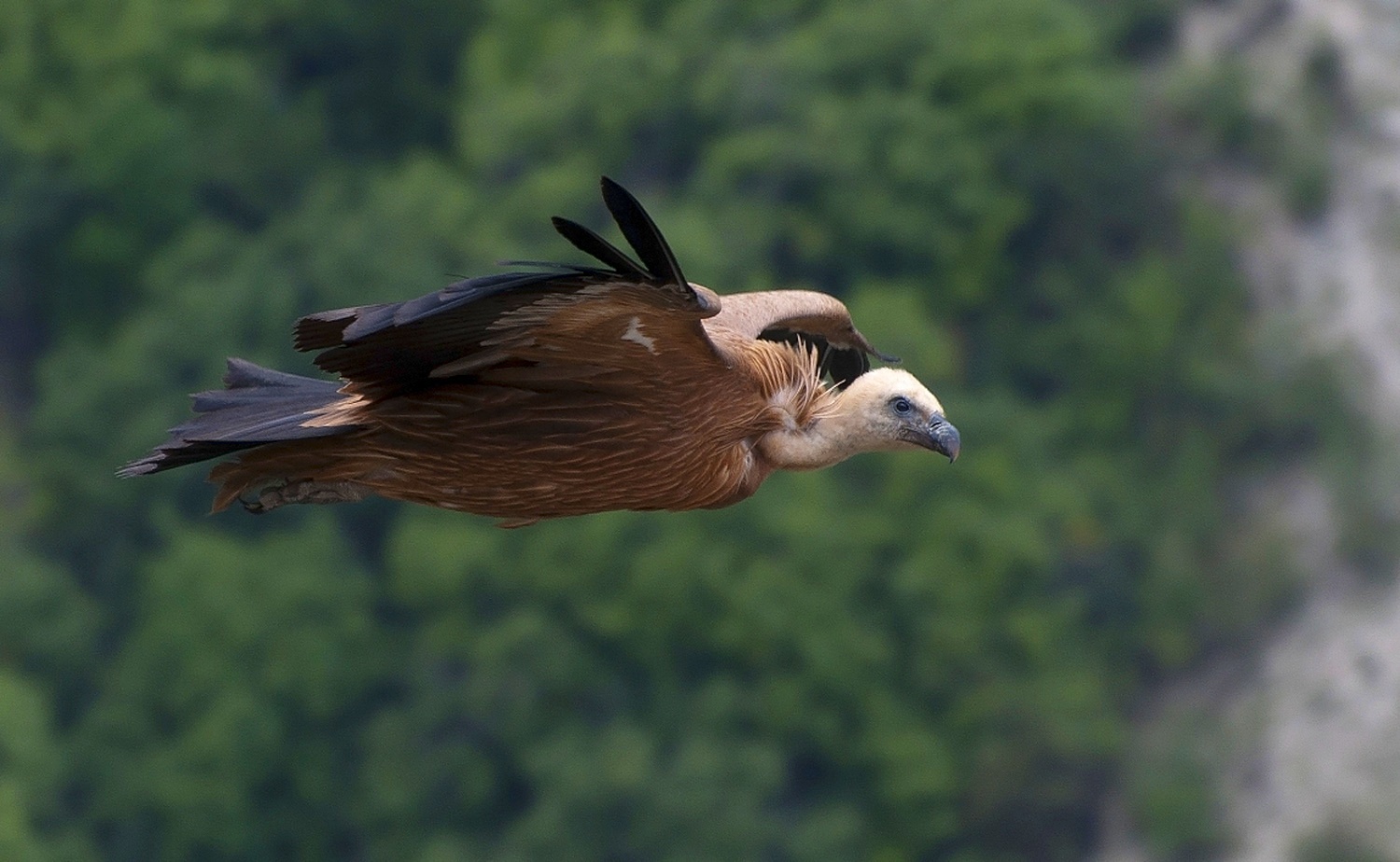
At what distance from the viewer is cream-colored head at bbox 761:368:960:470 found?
282 inches

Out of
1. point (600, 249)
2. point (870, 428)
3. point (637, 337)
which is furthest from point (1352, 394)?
point (600, 249)

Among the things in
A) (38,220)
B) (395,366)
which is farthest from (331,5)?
(395,366)

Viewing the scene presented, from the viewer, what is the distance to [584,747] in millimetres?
30281

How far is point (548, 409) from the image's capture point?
688cm

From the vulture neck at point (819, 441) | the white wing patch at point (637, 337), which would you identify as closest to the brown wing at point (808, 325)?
the vulture neck at point (819, 441)

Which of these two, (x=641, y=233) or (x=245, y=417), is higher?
(x=641, y=233)

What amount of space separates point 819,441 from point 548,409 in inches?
31.7

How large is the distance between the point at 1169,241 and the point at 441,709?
12227 mm

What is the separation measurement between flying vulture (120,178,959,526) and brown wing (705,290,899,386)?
1.39ft

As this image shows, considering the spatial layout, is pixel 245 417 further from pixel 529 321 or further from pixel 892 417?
pixel 892 417

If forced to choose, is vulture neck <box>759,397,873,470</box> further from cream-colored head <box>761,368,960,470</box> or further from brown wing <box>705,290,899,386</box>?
brown wing <box>705,290,899,386</box>

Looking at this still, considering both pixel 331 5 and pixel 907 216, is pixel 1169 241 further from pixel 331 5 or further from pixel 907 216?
pixel 331 5

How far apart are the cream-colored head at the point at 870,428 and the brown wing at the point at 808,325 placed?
474mm

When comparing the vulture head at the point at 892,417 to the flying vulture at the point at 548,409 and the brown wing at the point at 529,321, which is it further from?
the brown wing at the point at 529,321
